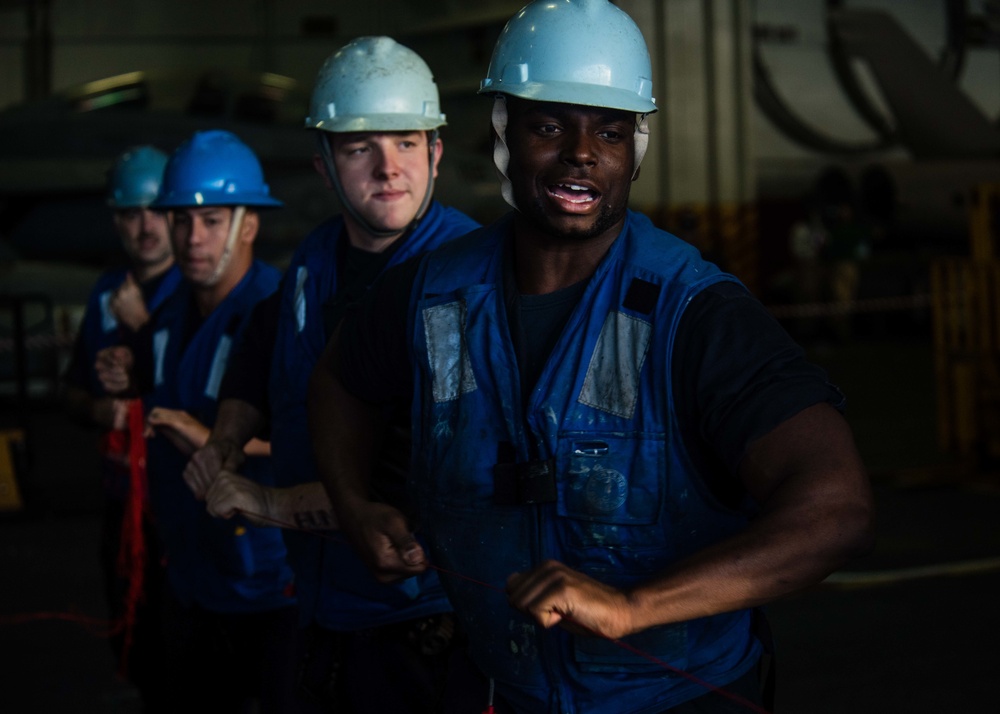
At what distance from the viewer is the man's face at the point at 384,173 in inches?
115

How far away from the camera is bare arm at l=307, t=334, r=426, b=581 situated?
6.85 feet

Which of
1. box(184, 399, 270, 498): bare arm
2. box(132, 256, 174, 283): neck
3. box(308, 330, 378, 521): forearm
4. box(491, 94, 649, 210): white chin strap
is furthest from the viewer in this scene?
box(132, 256, 174, 283): neck

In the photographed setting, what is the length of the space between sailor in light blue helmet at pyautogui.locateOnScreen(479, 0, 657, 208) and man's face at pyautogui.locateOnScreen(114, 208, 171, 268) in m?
2.85

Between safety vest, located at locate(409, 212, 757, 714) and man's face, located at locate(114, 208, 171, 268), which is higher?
man's face, located at locate(114, 208, 171, 268)

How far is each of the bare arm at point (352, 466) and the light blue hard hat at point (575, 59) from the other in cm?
64

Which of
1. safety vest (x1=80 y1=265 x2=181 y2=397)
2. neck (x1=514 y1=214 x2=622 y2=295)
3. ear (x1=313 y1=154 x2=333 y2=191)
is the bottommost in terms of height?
safety vest (x1=80 y1=265 x2=181 y2=397)

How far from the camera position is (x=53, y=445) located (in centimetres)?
1134

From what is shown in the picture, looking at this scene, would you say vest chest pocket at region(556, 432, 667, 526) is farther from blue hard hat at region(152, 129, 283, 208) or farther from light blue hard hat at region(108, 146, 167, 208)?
light blue hard hat at region(108, 146, 167, 208)

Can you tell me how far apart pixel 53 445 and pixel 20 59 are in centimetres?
1452

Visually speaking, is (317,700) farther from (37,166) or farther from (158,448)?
(37,166)

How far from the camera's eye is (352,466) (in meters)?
2.28

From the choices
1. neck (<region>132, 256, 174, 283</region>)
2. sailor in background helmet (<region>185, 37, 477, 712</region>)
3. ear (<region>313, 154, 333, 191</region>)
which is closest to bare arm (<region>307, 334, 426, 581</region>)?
sailor in background helmet (<region>185, 37, 477, 712</region>)

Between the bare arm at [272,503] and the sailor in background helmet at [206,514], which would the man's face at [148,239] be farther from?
the bare arm at [272,503]

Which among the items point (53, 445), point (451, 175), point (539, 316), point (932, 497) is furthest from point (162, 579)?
point (451, 175)
